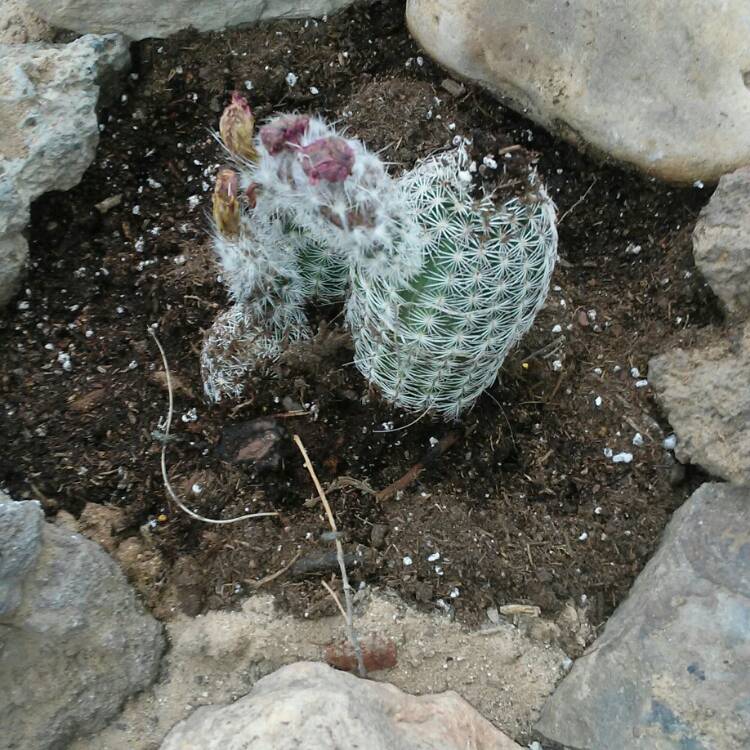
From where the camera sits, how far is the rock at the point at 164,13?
2.55 metres

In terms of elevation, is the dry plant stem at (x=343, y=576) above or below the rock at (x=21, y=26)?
below

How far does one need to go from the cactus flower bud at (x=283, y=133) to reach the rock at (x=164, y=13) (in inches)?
53.8

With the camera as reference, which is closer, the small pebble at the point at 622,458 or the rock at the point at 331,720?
the rock at the point at 331,720

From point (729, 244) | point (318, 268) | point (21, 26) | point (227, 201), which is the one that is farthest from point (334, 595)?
point (21, 26)

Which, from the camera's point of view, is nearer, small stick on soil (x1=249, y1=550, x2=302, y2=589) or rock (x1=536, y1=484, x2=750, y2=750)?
rock (x1=536, y1=484, x2=750, y2=750)

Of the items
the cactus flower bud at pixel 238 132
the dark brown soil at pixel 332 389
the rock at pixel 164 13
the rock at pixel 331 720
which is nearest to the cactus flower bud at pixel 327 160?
the cactus flower bud at pixel 238 132

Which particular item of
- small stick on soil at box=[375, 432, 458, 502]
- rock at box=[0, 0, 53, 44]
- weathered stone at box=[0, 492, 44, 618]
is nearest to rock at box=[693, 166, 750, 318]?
small stick on soil at box=[375, 432, 458, 502]

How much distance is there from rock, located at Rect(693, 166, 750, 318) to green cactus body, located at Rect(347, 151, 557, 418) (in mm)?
690

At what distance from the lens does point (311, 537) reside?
80.0 inches

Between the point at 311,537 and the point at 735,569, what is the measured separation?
1.02 meters

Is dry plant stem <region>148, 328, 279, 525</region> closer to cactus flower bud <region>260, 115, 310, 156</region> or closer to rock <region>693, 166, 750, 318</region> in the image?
cactus flower bud <region>260, 115, 310, 156</region>

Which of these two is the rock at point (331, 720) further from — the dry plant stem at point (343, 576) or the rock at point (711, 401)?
the rock at point (711, 401)

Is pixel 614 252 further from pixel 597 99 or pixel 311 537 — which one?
pixel 311 537

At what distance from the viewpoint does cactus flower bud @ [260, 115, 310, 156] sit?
1.53 m
